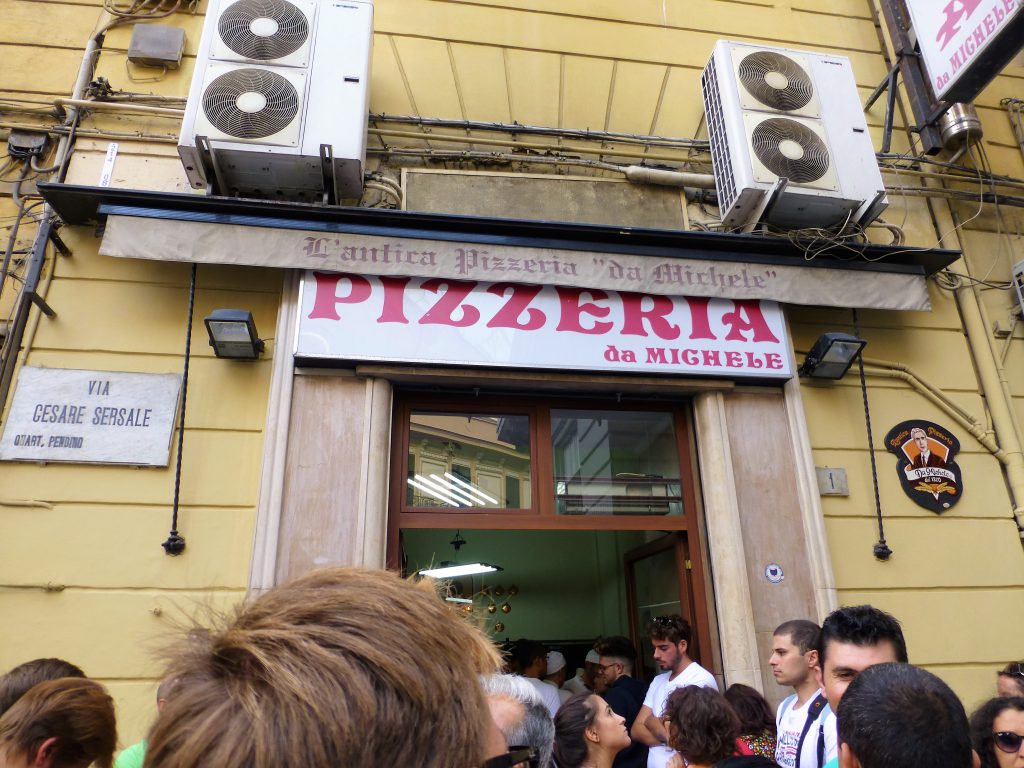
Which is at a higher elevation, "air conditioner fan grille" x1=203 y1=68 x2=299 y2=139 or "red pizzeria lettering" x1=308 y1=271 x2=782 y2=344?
"air conditioner fan grille" x1=203 y1=68 x2=299 y2=139

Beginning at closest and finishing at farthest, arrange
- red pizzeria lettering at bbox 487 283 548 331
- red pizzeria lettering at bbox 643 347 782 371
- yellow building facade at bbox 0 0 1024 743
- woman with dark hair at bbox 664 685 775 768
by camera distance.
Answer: woman with dark hair at bbox 664 685 775 768 → yellow building facade at bbox 0 0 1024 743 → red pizzeria lettering at bbox 487 283 548 331 → red pizzeria lettering at bbox 643 347 782 371

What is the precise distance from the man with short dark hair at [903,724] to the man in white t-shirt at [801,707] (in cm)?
125

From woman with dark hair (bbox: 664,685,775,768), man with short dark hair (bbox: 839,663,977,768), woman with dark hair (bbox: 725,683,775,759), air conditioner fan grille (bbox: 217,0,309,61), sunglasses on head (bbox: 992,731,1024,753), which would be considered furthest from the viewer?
air conditioner fan grille (bbox: 217,0,309,61)

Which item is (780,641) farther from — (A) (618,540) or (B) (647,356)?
(A) (618,540)

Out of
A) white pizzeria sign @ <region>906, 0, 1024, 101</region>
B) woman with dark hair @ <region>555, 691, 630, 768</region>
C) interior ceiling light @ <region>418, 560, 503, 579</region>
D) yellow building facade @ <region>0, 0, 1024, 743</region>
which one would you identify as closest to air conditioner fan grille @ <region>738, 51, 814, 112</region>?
yellow building facade @ <region>0, 0, 1024, 743</region>

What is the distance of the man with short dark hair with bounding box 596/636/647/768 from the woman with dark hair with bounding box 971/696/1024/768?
1.77 metres

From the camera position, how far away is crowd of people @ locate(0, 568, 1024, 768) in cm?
77

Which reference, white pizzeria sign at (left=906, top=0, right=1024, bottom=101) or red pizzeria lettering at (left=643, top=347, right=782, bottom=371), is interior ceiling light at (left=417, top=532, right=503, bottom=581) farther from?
white pizzeria sign at (left=906, top=0, right=1024, bottom=101)

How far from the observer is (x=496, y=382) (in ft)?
15.2

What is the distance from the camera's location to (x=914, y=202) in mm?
5859

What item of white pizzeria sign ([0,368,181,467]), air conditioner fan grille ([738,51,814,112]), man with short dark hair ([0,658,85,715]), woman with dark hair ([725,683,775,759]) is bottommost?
woman with dark hair ([725,683,775,759])

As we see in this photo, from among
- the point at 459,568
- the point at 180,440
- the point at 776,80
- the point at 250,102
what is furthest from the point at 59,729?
the point at 459,568

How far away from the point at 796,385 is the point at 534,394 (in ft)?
5.88

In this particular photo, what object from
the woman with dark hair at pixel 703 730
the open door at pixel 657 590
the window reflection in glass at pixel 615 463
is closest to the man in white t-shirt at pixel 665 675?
the open door at pixel 657 590
